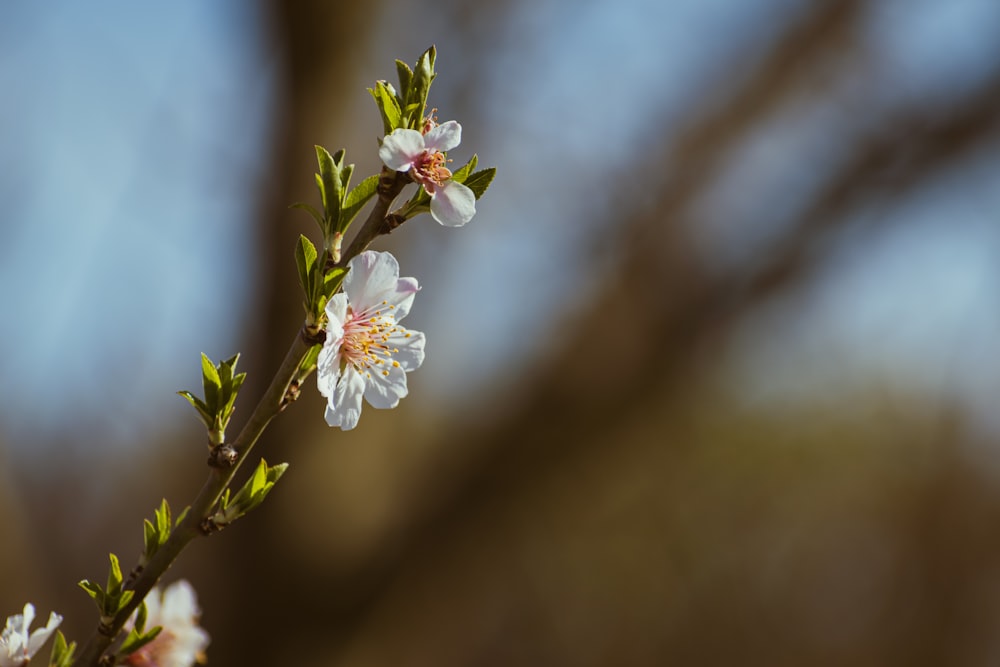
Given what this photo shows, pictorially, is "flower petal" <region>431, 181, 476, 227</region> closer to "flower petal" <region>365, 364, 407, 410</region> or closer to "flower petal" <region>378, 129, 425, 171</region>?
"flower petal" <region>378, 129, 425, 171</region>

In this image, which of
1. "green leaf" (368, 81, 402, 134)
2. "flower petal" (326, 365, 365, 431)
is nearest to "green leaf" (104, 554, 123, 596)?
"flower petal" (326, 365, 365, 431)

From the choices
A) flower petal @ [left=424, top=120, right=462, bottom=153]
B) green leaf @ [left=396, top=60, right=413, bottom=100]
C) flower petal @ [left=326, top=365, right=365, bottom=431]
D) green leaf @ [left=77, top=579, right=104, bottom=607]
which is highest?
green leaf @ [left=396, top=60, right=413, bottom=100]

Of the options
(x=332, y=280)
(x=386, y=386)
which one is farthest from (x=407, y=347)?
(x=332, y=280)

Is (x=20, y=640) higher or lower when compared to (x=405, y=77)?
lower

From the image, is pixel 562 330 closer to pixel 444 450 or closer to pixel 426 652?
pixel 444 450

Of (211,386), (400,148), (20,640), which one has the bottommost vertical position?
(20,640)

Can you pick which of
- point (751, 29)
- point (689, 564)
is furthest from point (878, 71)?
point (689, 564)

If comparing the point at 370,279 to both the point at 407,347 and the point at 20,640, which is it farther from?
the point at 20,640
